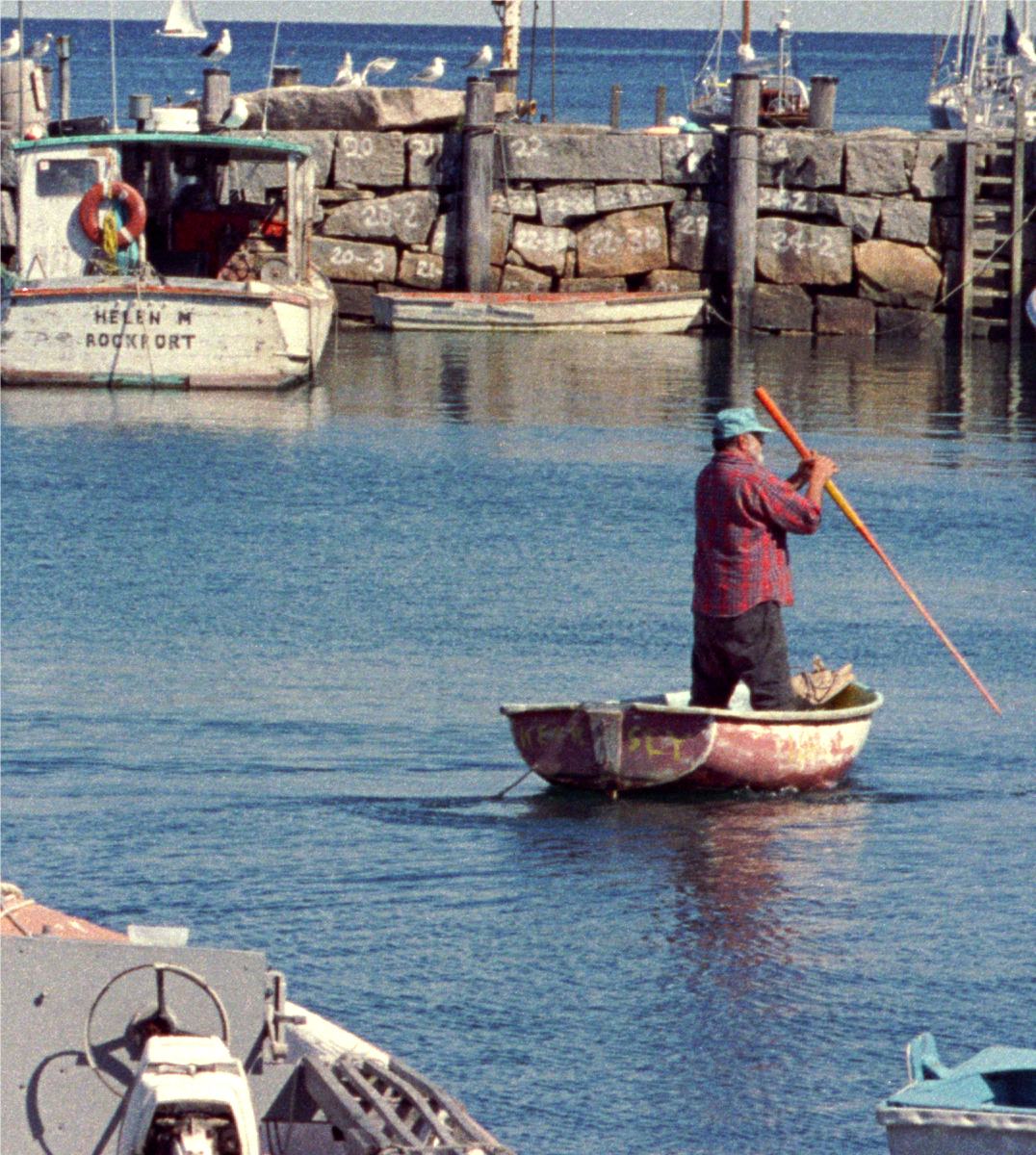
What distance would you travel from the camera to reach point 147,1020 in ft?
17.9

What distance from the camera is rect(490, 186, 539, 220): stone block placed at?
27.9 m

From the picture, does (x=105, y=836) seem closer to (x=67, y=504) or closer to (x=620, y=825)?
(x=620, y=825)

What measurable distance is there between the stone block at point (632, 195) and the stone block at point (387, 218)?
189 cm

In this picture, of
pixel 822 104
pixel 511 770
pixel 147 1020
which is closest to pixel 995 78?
pixel 822 104

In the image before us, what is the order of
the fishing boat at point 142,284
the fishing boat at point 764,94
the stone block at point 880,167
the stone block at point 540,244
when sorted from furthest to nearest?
the fishing boat at point 764,94, the stone block at point 540,244, the stone block at point 880,167, the fishing boat at point 142,284

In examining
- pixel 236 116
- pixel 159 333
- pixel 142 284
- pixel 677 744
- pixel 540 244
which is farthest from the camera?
pixel 540 244

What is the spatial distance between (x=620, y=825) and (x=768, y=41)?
492 feet

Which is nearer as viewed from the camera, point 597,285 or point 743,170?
point 743,170

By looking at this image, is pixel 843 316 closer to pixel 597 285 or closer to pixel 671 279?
pixel 671 279

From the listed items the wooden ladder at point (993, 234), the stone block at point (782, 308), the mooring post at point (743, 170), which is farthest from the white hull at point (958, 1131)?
the stone block at point (782, 308)

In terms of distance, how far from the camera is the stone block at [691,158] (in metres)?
27.8

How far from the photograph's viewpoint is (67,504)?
56.4 ft

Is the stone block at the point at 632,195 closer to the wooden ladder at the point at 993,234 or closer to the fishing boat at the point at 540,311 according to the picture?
the fishing boat at the point at 540,311

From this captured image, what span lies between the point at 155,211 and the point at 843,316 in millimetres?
8560
